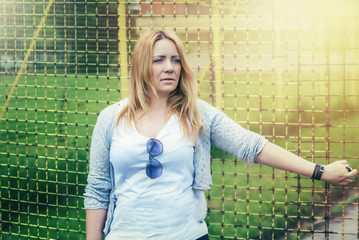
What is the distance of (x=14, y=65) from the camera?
377cm

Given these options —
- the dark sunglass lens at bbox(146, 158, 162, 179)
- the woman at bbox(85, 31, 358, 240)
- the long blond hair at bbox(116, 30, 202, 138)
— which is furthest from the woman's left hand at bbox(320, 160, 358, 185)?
the dark sunglass lens at bbox(146, 158, 162, 179)

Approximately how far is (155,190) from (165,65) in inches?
21.0

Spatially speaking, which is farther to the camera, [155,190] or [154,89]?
[154,89]

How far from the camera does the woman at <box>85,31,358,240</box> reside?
1.82 m

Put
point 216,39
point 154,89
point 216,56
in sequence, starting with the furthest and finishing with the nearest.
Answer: point 216,39, point 216,56, point 154,89

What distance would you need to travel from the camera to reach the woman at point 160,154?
71.7 inches

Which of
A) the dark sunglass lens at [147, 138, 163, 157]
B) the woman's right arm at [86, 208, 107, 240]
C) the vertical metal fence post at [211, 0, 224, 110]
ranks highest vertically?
the vertical metal fence post at [211, 0, 224, 110]

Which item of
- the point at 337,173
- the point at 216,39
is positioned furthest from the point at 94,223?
the point at 216,39

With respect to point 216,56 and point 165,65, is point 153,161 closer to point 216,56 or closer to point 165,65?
point 165,65

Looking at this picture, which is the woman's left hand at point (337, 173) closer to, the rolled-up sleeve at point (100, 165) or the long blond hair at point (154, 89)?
the long blond hair at point (154, 89)

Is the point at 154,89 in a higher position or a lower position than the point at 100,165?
higher

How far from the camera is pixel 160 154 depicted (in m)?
1.80

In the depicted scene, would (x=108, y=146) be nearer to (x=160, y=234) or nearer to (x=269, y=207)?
(x=160, y=234)

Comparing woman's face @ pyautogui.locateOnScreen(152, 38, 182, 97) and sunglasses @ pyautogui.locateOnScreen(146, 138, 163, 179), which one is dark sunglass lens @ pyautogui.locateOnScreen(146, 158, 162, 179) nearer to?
sunglasses @ pyautogui.locateOnScreen(146, 138, 163, 179)
